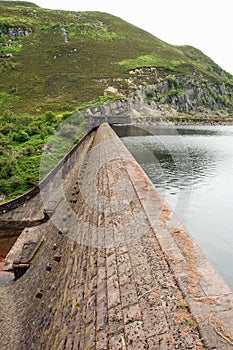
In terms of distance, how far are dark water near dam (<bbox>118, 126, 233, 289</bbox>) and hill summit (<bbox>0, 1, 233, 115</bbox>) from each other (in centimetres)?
2029

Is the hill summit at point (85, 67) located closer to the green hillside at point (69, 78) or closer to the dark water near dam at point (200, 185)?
the green hillside at point (69, 78)

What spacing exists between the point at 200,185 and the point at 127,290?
20.4 m

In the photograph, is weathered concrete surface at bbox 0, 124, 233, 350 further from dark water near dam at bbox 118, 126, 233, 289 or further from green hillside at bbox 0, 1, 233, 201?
green hillside at bbox 0, 1, 233, 201

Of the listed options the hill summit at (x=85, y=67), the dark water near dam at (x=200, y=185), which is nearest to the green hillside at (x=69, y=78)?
the hill summit at (x=85, y=67)

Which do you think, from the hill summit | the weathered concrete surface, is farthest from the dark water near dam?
the hill summit

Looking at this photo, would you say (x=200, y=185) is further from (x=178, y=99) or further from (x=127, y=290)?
(x=178, y=99)

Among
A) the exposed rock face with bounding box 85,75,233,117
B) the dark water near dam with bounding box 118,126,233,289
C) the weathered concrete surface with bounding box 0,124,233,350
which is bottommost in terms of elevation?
the dark water near dam with bounding box 118,126,233,289

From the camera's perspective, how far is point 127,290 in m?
3.40

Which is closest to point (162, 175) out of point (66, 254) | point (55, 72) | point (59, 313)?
point (66, 254)

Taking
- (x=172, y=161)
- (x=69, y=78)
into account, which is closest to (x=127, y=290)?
(x=172, y=161)

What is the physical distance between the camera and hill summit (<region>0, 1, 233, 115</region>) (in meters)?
58.6

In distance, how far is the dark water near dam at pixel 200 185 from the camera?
14.8m

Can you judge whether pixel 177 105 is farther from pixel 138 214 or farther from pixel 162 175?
pixel 138 214

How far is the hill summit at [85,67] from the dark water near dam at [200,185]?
20292 millimetres
